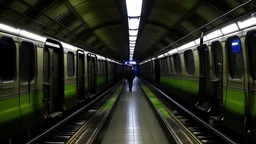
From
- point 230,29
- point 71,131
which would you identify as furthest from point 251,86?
point 71,131

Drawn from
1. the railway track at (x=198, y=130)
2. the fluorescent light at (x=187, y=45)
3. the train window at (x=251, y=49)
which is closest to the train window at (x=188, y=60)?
the fluorescent light at (x=187, y=45)

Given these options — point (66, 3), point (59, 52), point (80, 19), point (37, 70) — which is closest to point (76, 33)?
point (80, 19)

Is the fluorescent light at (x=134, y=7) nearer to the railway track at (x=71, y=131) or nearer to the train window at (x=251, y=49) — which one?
the railway track at (x=71, y=131)

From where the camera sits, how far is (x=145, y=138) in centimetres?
685

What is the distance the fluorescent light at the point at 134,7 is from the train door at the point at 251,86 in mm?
4954

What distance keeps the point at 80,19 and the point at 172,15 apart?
178 inches

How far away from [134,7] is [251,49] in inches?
227

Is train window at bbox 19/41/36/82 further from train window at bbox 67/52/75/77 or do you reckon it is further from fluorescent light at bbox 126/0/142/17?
fluorescent light at bbox 126/0/142/17

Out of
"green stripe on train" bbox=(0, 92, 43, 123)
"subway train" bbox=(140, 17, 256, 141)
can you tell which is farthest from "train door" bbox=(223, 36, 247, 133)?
"green stripe on train" bbox=(0, 92, 43, 123)

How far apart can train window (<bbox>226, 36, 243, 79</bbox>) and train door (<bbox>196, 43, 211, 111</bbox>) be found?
190cm

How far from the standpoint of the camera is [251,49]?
5184mm

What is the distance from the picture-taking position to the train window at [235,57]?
589 cm

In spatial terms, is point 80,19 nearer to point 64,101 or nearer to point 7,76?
point 64,101

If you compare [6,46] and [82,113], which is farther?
[82,113]
